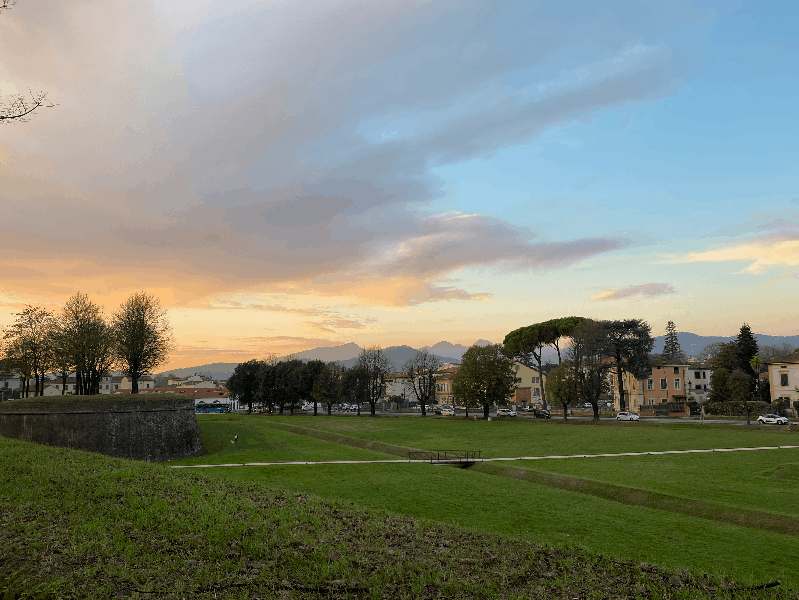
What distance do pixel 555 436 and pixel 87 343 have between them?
59918mm

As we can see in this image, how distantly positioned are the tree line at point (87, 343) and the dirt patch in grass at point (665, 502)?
2115 inches

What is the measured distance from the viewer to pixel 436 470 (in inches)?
1628

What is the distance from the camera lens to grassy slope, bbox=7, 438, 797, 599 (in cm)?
1362

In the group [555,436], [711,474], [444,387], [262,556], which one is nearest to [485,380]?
[555,436]

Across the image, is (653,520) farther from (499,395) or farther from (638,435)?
(499,395)

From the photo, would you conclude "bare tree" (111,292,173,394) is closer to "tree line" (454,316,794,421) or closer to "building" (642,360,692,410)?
"tree line" (454,316,794,421)

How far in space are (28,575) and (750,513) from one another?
29080 millimetres

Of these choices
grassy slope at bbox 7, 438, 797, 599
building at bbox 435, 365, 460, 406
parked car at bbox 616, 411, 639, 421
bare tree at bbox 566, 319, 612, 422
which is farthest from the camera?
building at bbox 435, 365, 460, 406

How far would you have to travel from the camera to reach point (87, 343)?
2763 inches

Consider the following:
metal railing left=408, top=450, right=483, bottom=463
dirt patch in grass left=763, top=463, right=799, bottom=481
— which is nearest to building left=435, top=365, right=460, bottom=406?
metal railing left=408, top=450, right=483, bottom=463

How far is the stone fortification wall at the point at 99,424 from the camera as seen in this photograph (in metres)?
51.4

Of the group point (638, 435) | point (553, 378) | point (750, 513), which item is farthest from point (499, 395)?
point (750, 513)

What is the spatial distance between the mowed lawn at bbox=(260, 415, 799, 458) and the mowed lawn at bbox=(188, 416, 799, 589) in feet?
0.97

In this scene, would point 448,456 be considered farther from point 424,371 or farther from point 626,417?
point 424,371
